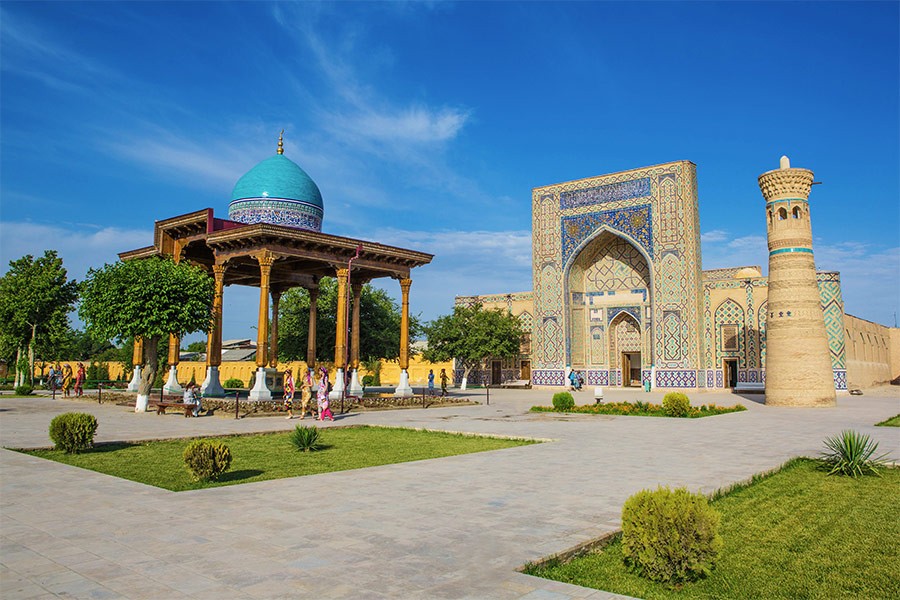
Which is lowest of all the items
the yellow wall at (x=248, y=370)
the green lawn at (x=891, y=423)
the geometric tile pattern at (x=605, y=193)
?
the green lawn at (x=891, y=423)

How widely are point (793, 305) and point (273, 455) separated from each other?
2175 cm

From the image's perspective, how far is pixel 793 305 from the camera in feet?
80.7

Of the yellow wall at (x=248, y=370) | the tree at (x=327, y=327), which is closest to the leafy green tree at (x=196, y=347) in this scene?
the yellow wall at (x=248, y=370)

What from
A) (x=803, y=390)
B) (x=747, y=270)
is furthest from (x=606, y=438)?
(x=747, y=270)

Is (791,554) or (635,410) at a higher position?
(635,410)

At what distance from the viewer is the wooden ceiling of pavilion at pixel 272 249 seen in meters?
21.9

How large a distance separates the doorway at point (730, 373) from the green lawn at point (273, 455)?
26.8m

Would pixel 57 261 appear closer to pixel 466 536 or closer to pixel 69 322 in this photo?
pixel 69 322

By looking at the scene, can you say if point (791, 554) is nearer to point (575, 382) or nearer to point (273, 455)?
point (273, 455)

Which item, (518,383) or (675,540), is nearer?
(675,540)

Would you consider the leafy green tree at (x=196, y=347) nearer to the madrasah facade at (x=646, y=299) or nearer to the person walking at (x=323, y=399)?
the madrasah facade at (x=646, y=299)

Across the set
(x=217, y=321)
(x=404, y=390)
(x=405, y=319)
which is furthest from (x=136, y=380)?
(x=405, y=319)

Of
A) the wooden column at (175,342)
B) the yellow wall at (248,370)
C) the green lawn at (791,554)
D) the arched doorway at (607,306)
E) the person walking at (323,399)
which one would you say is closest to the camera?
the green lawn at (791,554)

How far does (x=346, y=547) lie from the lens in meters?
4.96
